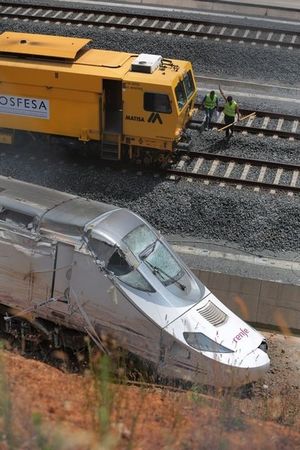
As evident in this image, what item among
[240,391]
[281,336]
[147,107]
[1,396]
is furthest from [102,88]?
[1,396]

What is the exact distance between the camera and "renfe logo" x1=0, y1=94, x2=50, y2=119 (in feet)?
49.3

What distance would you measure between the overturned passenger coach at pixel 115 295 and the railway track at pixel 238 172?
5.53 meters

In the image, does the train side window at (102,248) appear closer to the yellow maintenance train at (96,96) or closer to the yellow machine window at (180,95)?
the yellow maintenance train at (96,96)

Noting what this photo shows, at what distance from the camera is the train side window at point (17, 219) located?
31.0 feet

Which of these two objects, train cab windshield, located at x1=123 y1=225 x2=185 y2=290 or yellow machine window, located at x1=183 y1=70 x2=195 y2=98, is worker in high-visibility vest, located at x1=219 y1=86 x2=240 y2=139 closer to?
yellow machine window, located at x1=183 y1=70 x2=195 y2=98

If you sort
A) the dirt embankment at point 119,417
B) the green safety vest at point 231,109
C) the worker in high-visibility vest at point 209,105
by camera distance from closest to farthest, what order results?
1. the dirt embankment at point 119,417
2. the green safety vest at point 231,109
3. the worker in high-visibility vest at point 209,105

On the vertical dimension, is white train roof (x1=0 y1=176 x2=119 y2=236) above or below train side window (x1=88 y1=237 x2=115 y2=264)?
above

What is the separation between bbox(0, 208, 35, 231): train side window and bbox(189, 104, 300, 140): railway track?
8125 millimetres

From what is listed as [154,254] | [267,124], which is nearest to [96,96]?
[267,124]

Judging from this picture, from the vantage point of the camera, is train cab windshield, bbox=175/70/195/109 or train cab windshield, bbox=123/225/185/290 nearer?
train cab windshield, bbox=123/225/185/290

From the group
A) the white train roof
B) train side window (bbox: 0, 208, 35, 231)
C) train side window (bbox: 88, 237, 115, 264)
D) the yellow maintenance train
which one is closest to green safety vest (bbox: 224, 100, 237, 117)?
the yellow maintenance train

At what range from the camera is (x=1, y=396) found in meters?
4.96

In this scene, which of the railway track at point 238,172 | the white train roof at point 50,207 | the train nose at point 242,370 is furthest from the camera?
the railway track at point 238,172

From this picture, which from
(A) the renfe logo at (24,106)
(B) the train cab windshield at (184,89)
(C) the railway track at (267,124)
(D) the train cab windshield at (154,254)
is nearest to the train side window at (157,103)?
(B) the train cab windshield at (184,89)
